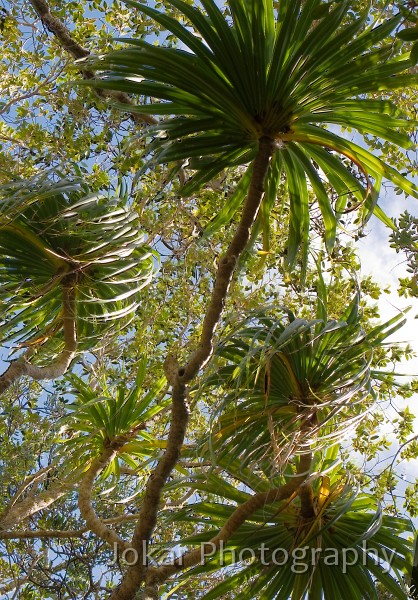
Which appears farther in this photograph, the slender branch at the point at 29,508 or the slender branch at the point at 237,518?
the slender branch at the point at 29,508

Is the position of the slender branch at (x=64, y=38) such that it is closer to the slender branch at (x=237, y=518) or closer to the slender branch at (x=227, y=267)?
the slender branch at (x=227, y=267)

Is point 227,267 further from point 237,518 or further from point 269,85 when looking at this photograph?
point 237,518

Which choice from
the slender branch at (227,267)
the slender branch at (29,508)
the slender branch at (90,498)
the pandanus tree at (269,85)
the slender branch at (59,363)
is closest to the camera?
the pandanus tree at (269,85)

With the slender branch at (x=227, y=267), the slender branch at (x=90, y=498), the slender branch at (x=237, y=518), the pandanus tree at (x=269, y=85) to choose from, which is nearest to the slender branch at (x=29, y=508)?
the slender branch at (x=90, y=498)

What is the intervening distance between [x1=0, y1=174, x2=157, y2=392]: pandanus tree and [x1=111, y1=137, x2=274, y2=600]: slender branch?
70cm

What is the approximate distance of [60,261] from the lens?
147 inches

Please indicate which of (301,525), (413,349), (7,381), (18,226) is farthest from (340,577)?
(413,349)

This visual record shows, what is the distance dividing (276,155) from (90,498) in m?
1.78

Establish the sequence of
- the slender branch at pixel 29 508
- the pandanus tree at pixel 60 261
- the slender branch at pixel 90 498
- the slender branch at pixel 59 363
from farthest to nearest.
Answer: the slender branch at pixel 29 508, the slender branch at pixel 59 363, the pandanus tree at pixel 60 261, the slender branch at pixel 90 498

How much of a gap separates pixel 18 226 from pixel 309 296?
2597 mm

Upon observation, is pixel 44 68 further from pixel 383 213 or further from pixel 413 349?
pixel 383 213

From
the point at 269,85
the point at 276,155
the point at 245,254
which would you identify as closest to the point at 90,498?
the point at 245,254

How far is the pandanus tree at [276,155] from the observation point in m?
2.69

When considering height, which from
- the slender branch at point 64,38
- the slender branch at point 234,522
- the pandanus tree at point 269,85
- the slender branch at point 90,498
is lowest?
the slender branch at point 234,522
